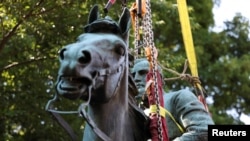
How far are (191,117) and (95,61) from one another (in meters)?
0.96

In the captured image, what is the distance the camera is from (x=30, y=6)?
8.07 metres

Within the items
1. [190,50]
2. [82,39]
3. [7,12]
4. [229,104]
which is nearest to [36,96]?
[7,12]

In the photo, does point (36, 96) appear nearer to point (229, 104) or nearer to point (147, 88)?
point (147, 88)

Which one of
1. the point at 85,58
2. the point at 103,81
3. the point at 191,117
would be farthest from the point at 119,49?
the point at 191,117

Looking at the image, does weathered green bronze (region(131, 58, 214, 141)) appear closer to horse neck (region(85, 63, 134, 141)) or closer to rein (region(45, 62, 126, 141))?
horse neck (region(85, 63, 134, 141))

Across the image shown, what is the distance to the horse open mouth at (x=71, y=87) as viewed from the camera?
2.66 metres

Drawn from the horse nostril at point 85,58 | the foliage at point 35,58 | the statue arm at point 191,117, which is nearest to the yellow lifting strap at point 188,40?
the statue arm at point 191,117

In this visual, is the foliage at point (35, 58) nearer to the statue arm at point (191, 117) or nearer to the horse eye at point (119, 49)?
the statue arm at point (191, 117)

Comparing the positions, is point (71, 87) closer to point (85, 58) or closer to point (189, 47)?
point (85, 58)

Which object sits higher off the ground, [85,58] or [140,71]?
[140,71]

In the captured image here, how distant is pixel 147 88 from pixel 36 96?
4991 mm

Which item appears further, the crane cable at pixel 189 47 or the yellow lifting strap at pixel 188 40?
the yellow lifting strap at pixel 188 40

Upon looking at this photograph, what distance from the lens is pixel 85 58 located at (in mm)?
2686

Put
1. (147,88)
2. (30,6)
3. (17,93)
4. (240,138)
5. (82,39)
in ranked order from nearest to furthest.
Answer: (82,39) < (147,88) < (240,138) < (30,6) < (17,93)
